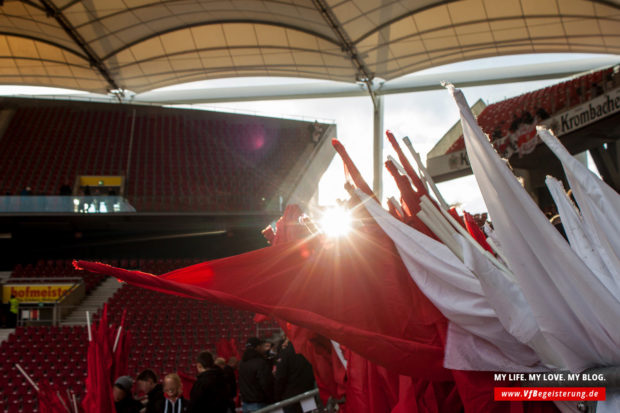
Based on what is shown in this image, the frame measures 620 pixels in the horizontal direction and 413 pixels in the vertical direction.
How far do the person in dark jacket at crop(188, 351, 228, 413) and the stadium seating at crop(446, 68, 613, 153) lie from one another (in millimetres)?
12030

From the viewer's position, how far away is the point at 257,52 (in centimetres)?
2139

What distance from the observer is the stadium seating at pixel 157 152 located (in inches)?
916

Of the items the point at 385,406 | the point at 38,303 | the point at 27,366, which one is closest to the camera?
the point at 385,406

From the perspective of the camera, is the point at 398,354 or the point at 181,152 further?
the point at 181,152

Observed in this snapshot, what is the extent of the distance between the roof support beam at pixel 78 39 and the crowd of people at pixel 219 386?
1731 cm

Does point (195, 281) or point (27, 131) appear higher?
point (27, 131)

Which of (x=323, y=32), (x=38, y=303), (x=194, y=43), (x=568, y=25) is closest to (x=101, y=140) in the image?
(x=194, y=43)

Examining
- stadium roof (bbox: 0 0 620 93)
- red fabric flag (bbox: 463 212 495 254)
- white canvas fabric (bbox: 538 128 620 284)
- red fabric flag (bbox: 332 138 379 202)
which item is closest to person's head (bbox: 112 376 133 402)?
red fabric flag (bbox: 332 138 379 202)

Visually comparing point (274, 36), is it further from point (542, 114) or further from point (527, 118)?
point (542, 114)

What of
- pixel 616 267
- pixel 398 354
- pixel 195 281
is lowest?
pixel 398 354

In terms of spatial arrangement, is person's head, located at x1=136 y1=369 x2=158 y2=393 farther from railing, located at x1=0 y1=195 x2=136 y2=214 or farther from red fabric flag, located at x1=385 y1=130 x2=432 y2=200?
railing, located at x1=0 y1=195 x2=136 y2=214

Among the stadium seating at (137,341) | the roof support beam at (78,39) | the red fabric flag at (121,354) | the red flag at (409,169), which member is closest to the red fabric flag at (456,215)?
the red flag at (409,169)

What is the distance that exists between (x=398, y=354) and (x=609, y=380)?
708mm

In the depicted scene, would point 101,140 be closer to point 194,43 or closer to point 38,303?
point 194,43
